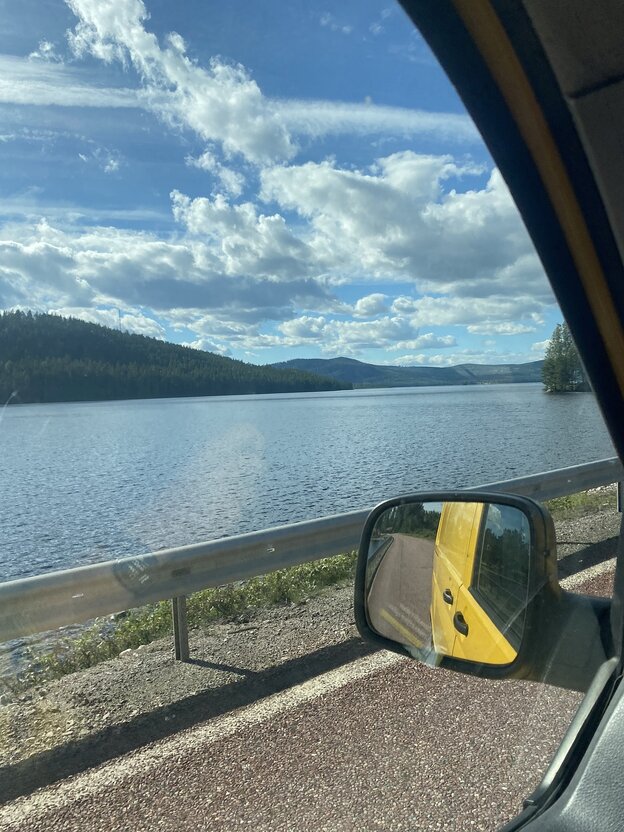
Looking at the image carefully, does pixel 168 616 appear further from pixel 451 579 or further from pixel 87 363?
pixel 451 579

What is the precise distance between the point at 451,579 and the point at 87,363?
610 centimetres

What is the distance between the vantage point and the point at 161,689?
408cm

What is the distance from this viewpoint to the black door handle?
198 centimetres

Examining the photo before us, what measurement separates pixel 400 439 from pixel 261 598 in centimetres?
672

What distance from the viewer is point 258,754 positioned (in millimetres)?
3221

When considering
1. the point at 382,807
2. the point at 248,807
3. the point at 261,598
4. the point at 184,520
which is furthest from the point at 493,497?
the point at 184,520

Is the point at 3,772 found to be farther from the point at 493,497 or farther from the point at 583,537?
the point at 583,537

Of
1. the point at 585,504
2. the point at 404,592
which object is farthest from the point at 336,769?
the point at 585,504

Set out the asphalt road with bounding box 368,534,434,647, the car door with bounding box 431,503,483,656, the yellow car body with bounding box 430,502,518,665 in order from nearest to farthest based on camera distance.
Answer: the yellow car body with bounding box 430,502,518,665 → the car door with bounding box 431,503,483,656 → the asphalt road with bounding box 368,534,434,647

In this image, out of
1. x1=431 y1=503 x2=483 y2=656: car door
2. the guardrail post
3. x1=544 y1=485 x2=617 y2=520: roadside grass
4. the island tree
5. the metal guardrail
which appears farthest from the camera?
x1=544 y1=485 x2=617 y2=520: roadside grass

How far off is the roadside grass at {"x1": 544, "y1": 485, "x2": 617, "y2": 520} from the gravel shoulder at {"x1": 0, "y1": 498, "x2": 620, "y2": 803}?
1583 millimetres

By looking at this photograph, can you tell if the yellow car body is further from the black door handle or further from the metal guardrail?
the metal guardrail

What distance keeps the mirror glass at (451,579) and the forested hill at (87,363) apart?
4.39 m

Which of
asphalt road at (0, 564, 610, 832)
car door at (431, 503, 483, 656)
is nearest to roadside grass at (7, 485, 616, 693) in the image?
asphalt road at (0, 564, 610, 832)
